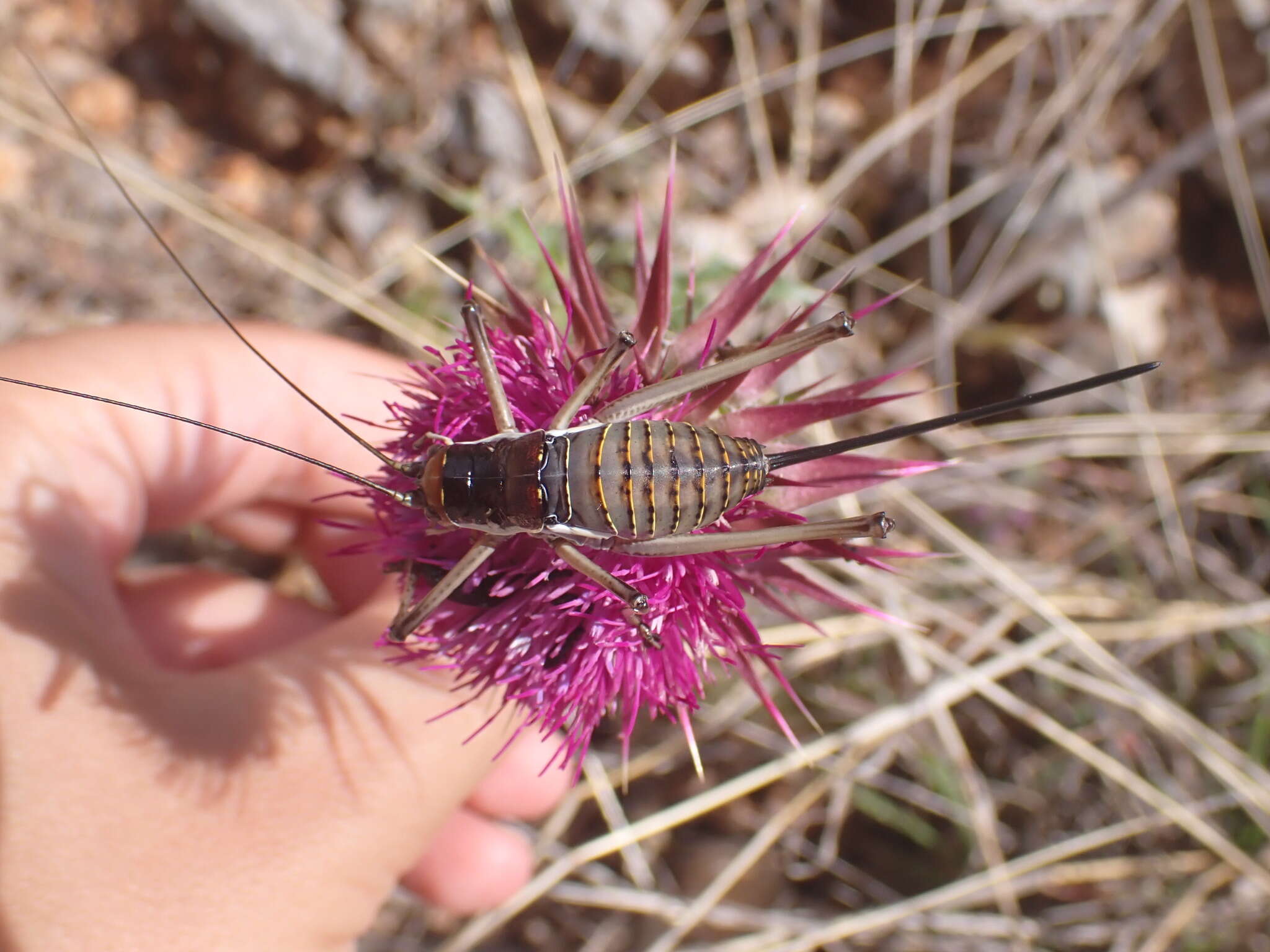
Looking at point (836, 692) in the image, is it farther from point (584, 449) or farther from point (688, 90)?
point (688, 90)

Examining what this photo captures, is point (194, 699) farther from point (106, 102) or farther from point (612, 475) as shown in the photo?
point (106, 102)

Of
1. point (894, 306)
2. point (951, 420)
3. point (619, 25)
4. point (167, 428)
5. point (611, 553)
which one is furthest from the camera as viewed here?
point (894, 306)

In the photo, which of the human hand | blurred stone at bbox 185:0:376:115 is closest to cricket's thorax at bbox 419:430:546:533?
the human hand

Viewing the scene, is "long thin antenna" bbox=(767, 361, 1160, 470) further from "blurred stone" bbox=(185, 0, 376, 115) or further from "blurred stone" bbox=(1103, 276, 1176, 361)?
"blurred stone" bbox=(185, 0, 376, 115)

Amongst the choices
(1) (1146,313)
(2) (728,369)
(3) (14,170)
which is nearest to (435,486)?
(2) (728,369)

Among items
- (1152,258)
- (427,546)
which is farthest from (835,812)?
(1152,258)

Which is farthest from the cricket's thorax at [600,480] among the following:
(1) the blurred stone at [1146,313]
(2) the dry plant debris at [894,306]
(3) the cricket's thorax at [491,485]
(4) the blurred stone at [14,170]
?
(4) the blurred stone at [14,170]

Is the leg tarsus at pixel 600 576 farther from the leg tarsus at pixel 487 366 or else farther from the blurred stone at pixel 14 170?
the blurred stone at pixel 14 170
